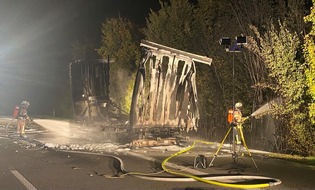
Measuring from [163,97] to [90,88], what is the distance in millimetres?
6159

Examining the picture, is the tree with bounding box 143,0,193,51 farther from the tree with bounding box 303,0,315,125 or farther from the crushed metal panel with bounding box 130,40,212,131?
the tree with bounding box 303,0,315,125

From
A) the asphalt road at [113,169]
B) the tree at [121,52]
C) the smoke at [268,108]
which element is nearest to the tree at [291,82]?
the smoke at [268,108]

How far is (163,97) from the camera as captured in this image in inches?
530

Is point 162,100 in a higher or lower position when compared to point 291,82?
lower

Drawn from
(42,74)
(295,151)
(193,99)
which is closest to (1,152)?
(193,99)

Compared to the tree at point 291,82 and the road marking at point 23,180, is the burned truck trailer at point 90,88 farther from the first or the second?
the road marking at point 23,180

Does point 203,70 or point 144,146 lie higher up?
point 203,70

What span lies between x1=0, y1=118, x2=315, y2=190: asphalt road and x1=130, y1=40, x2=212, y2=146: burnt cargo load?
40.3 inches

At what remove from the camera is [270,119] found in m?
13.0

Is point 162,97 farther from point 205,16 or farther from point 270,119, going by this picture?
point 205,16

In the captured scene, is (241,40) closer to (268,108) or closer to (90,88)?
(268,108)

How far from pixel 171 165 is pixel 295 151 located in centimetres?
444

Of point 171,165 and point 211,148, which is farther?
point 211,148

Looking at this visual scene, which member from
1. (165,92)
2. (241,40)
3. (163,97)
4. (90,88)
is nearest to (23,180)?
(163,97)
